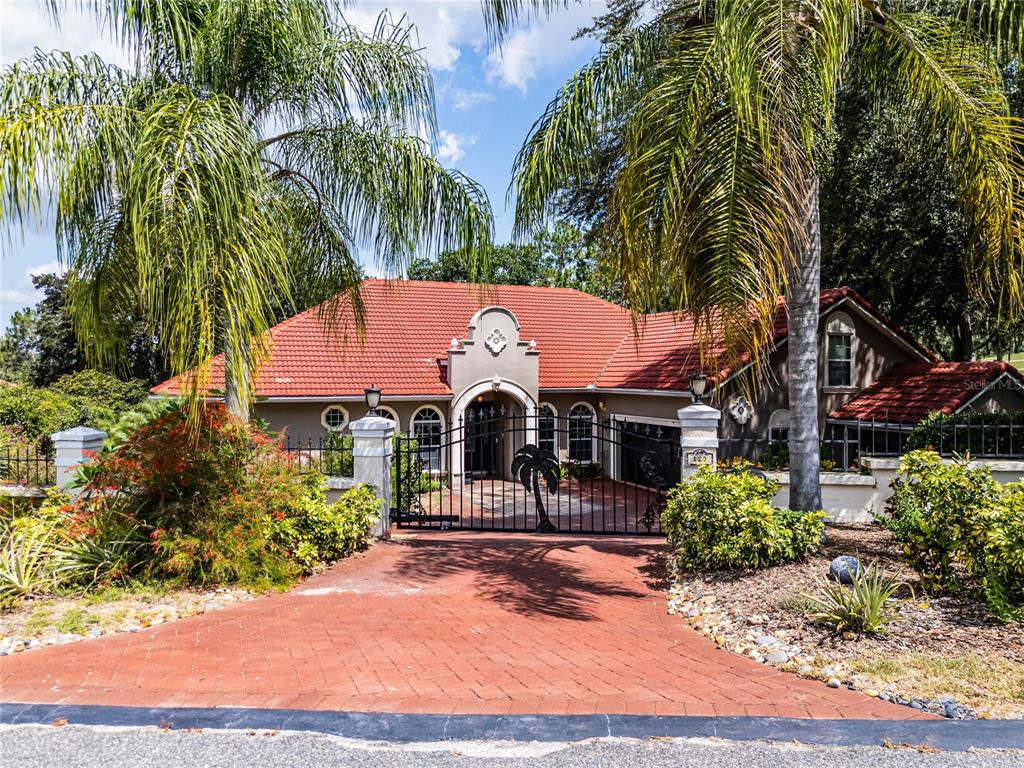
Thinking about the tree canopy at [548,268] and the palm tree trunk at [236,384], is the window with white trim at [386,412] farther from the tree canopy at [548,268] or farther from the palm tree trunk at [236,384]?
the tree canopy at [548,268]

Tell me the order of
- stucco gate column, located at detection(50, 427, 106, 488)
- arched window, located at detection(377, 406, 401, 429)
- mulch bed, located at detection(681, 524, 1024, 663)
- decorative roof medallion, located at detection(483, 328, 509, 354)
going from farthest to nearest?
decorative roof medallion, located at detection(483, 328, 509, 354) → arched window, located at detection(377, 406, 401, 429) → stucco gate column, located at detection(50, 427, 106, 488) → mulch bed, located at detection(681, 524, 1024, 663)

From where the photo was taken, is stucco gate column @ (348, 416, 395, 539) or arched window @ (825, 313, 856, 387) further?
arched window @ (825, 313, 856, 387)

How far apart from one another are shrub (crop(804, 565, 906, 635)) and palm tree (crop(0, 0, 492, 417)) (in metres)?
5.85

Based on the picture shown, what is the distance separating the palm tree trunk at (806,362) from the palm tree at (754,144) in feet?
0.06

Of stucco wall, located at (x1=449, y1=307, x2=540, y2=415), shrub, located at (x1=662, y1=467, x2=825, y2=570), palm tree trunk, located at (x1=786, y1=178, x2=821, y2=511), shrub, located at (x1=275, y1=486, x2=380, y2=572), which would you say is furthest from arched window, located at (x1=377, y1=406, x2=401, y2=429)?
palm tree trunk, located at (x1=786, y1=178, x2=821, y2=511)

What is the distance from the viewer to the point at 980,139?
7785 mm

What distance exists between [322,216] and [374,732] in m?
7.40

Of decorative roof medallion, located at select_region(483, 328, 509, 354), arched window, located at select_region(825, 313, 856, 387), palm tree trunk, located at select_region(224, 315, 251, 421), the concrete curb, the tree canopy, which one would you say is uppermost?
the tree canopy

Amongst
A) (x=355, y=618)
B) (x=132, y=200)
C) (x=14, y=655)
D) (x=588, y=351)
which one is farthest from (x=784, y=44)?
(x=588, y=351)

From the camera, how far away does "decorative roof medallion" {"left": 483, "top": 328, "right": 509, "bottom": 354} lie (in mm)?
19578

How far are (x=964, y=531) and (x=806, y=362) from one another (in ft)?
9.25

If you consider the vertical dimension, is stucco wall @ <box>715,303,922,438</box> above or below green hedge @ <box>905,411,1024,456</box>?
above

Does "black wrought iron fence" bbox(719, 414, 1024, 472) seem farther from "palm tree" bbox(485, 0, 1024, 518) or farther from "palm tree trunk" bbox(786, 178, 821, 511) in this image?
"palm tree" bbox(485, 0, 1024, 518)

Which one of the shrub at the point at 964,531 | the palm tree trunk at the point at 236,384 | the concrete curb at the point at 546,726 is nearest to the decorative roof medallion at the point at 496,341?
the palm tree trunk at the point at 236,384
